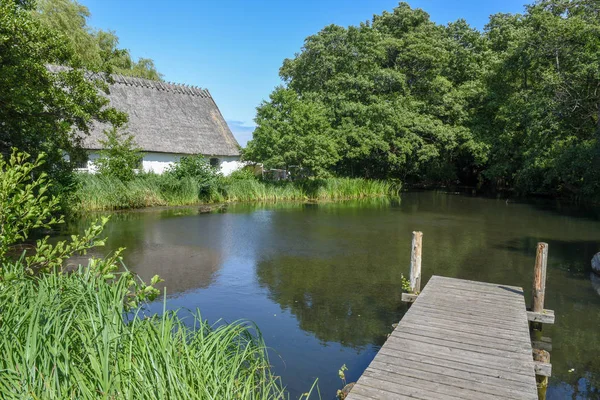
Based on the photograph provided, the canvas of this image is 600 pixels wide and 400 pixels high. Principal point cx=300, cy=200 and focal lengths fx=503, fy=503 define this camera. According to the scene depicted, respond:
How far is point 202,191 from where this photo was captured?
26297mm

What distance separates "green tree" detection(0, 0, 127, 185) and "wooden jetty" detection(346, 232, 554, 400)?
1013 cm

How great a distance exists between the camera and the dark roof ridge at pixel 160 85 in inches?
1224

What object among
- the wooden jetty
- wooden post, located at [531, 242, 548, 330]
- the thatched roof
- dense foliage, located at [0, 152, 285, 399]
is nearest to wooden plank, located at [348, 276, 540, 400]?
the wooden jetty

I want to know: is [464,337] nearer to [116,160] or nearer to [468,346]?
[468,346]

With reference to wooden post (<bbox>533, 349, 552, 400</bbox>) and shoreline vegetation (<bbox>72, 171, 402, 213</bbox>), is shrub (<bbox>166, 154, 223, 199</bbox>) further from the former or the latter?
wooden post (<bbox>533, 349, 552, 400</bbox>)

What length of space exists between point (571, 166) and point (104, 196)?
21888 mm

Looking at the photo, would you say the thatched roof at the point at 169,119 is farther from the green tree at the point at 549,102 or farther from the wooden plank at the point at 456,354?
the wooden plank at the point at 456,354

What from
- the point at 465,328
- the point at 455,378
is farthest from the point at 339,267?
the point at 455,378

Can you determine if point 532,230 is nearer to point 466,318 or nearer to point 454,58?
Result: point 466,318

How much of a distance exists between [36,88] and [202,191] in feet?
46.5

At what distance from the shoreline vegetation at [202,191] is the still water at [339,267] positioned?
4.97 ft

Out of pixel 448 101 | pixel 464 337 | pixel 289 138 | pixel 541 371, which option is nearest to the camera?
pixel 541 371

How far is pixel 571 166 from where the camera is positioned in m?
24.2

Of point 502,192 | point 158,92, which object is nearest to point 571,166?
point 502,192
